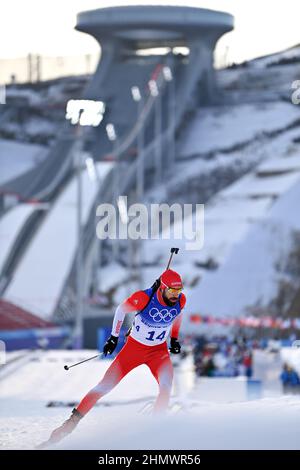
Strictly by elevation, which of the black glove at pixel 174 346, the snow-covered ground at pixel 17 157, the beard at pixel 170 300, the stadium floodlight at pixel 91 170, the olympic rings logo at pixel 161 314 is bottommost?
the black glove at pixel 174 346

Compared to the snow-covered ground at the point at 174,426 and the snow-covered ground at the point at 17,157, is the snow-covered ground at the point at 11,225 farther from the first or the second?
the snow-covered ground at the point at 174,426

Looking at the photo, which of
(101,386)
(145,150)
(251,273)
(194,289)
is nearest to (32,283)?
(194,289)

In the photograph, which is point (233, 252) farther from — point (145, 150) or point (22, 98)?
point (22, 98)

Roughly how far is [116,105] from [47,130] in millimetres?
10208

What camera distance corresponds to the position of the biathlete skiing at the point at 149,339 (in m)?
9.80

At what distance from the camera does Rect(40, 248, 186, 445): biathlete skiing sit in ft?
32.1

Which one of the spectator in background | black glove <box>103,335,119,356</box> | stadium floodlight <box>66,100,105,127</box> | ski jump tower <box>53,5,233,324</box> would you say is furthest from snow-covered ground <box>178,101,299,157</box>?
black glove <box>103,335,119,356</box>

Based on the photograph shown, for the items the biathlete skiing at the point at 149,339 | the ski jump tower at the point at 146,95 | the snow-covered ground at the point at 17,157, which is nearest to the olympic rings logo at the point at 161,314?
the biathlete skiing at the point at 149,339

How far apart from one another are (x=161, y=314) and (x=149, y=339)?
0.28 metres

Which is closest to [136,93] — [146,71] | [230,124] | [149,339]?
[146,71]

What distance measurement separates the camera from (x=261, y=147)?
87.5 m

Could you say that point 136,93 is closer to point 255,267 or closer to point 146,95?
point 146,95

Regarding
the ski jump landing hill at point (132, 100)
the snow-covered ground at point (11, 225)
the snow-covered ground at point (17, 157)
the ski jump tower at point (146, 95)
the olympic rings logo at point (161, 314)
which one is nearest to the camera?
the olympic rings logo at point (161, 314)

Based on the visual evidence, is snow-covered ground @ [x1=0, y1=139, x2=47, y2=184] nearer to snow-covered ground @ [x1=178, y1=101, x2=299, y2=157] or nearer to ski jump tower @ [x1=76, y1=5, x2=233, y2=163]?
ski jump tower @ [x1=76, y1=5, x2=233, y2=163]
